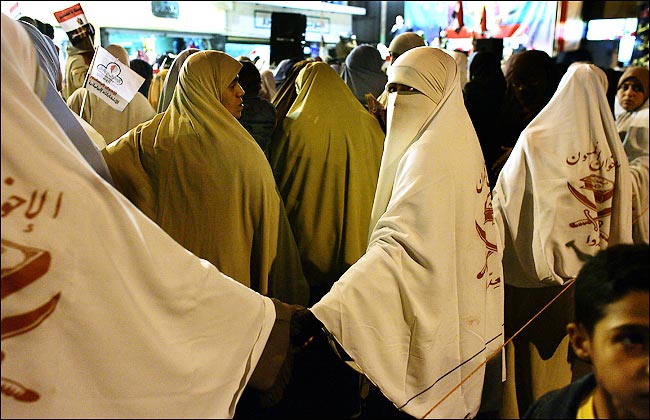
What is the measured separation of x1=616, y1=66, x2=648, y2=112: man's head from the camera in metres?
4.30

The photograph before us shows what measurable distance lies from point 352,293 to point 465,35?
37.6 ft

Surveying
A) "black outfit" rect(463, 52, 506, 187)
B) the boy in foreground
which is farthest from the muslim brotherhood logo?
Answer: the boy in foreground

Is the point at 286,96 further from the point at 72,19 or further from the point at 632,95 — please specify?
the point at 632,95

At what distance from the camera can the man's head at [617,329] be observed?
38.6 inches

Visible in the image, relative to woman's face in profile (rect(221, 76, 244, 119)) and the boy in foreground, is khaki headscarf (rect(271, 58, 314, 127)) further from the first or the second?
the boy in foreground

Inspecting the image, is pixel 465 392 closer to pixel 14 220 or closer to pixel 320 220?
pixel 14 220

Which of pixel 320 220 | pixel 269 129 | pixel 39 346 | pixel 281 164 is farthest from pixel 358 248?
pixel 39 346

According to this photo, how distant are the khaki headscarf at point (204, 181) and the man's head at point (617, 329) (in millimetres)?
1385

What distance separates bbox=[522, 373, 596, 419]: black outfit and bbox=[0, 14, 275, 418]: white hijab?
0.66 metres

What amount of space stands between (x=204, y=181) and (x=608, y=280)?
59.5 inches

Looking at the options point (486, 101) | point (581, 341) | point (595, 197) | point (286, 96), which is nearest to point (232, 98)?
point (286, 96)

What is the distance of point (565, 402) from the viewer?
1.12 meters

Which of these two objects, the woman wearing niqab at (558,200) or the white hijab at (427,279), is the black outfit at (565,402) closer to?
the white hijab at (427,279)

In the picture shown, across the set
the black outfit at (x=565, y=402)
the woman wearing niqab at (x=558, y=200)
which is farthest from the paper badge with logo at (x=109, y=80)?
the black outfit at (x=565, y=402)
